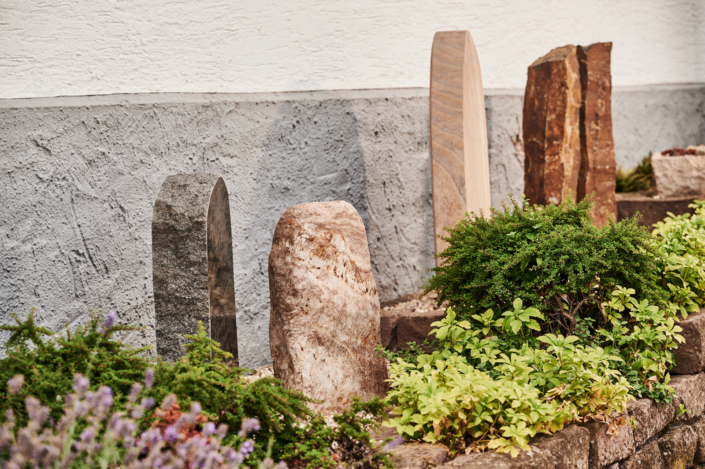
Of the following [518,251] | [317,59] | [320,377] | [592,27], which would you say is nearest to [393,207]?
[317,59]

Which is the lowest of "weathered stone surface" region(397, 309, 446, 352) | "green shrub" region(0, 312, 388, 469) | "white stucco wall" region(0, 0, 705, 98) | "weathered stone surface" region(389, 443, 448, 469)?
"weathered stone surface" region(389, 443, 448, 469)

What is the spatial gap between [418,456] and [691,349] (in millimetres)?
1659

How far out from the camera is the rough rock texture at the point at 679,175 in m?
5.63

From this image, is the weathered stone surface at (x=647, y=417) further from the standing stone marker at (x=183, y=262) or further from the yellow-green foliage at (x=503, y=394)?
the standing stone marker at (x=183, y=262)

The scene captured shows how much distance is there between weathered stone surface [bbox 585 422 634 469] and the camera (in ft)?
7.77

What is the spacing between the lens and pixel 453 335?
267cm

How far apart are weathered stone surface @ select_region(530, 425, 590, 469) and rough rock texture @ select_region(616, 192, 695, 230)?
11.9 ft

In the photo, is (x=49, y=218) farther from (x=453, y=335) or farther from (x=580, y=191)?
(x=580, y=191)

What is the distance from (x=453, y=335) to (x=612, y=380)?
718 mm

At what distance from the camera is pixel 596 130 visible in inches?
182

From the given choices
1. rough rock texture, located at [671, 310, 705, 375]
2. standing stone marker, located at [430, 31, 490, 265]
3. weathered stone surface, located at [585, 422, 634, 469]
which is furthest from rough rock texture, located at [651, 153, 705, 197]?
weathered stone surface, located at [585, 422, 634, 469]

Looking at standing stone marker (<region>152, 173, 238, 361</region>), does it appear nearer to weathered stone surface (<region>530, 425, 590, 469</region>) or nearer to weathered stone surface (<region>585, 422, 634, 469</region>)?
weathered stone surface (<region>530, 425, 590, 469</region>)

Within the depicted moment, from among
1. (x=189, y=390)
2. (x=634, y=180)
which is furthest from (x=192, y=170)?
(x=634, y=180)

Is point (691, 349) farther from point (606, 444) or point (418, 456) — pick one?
point (418, 456)
